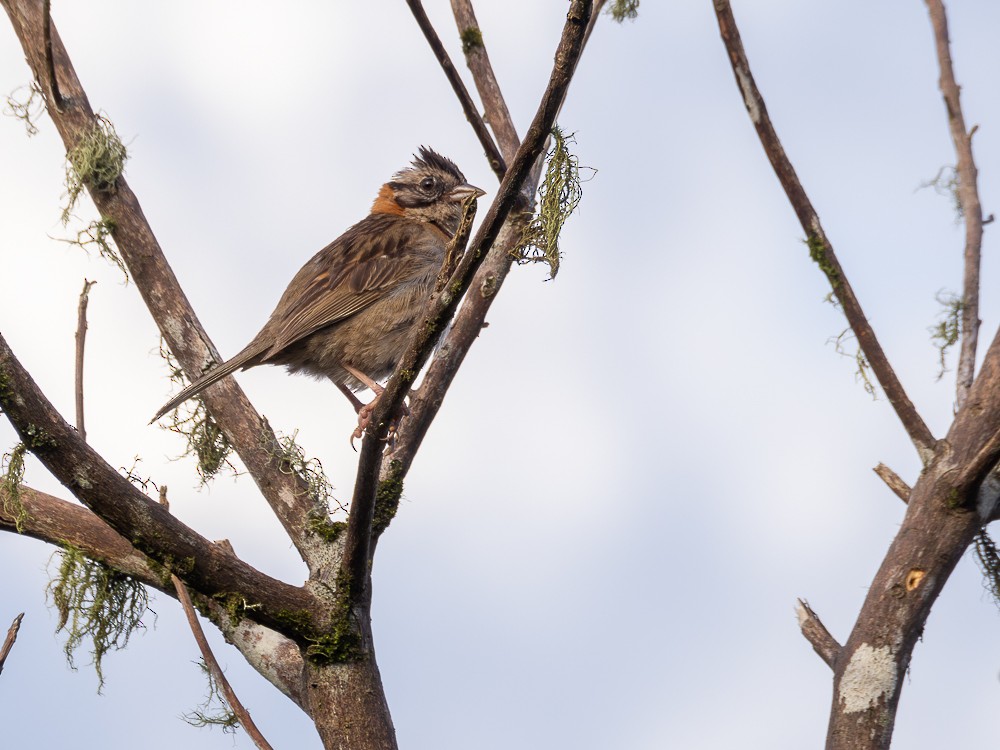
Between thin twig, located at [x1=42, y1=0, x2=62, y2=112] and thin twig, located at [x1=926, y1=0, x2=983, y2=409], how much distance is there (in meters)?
4.11

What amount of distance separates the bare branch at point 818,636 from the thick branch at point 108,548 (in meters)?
2.12

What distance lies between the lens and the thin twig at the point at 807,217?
477 centimetres

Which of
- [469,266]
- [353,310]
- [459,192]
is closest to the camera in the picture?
[469,266]

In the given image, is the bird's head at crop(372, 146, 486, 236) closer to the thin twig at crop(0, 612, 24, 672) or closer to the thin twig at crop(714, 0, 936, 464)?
the thin twig at crop(714, 0, 936, 464)

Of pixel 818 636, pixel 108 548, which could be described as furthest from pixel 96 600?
pixel 818 636

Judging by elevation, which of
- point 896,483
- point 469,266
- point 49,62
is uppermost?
point 49,62

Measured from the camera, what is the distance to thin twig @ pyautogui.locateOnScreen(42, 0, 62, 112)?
457 centimetres

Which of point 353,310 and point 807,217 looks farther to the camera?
point 353,310

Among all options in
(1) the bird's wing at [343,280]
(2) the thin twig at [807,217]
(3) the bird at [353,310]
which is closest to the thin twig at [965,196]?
(2) the thin twig at [807,217]

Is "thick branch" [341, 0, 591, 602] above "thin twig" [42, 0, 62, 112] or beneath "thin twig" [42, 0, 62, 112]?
beneath

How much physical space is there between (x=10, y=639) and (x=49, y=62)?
2444mm

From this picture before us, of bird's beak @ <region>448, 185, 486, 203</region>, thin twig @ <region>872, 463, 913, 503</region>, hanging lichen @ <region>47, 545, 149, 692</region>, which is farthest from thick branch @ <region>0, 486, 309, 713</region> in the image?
bird's beak @ <region>448, 185, 486, 203</region>

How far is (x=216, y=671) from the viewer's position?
437 cm

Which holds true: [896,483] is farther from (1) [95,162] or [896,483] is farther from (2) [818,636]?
(1) [95,162]
